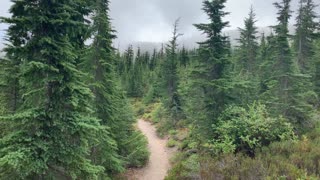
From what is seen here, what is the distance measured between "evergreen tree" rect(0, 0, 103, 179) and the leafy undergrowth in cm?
640

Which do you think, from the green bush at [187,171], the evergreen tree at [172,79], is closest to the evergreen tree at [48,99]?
the green bush at [187,171]

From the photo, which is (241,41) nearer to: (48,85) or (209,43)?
(209,43)

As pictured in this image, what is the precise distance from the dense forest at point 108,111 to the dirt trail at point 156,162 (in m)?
0.90

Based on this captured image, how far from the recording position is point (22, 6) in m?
8.99

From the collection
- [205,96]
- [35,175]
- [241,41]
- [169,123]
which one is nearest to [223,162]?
[205,96]

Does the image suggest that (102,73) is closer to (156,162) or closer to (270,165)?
(270,165)

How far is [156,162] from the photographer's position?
2266 centimetres

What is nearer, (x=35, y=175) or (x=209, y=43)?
(x=35, y=175)

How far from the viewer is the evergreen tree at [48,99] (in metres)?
8.39

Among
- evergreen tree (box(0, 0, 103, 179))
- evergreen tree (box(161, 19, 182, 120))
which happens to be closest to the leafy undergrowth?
evergreen tree (box(0, 0, 103, 179))

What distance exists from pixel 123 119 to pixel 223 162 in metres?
9.54

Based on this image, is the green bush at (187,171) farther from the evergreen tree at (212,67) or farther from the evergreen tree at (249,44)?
the evergreen tree at (249,44)

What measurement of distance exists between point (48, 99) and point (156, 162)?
15173 millimetres

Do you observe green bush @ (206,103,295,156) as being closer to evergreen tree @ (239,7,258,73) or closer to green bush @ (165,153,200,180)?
green bush @ (165,153,200,180)
